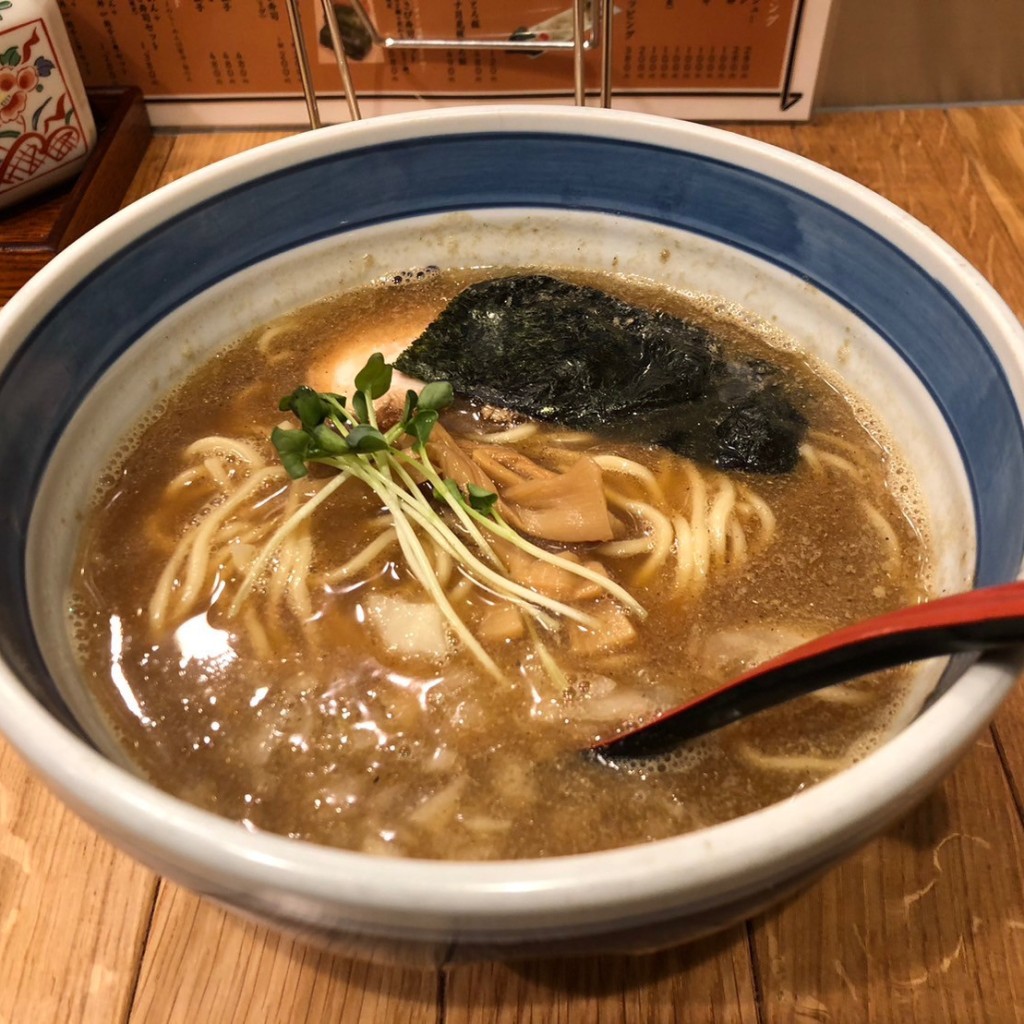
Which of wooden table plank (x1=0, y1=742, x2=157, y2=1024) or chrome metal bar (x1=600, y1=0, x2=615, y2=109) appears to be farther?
chrome metal bar (x1=600, y1=0, x2=615, y2=109)

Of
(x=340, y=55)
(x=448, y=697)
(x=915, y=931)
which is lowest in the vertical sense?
(x=915, y=931)

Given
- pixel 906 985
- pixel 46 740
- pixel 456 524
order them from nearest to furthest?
1. pixel 46 740
2. pixel 906 985
3. pixel 456 524

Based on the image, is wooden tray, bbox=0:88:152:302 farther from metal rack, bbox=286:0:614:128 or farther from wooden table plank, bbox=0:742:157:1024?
wooden table plank, bbox=0:742:157:1024

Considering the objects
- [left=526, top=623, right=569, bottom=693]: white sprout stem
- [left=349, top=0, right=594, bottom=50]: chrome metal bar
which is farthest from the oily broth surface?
[left=349, top=0, right=594, bottom=50]: chrome metal bar

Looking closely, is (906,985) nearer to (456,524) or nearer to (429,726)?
(429,726)

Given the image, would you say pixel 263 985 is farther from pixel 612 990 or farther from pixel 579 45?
pixel 579 45

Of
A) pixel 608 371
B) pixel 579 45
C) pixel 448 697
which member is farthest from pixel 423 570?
pixel 579 45

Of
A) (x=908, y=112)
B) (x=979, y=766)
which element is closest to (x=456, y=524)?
(x=979, y=766)
